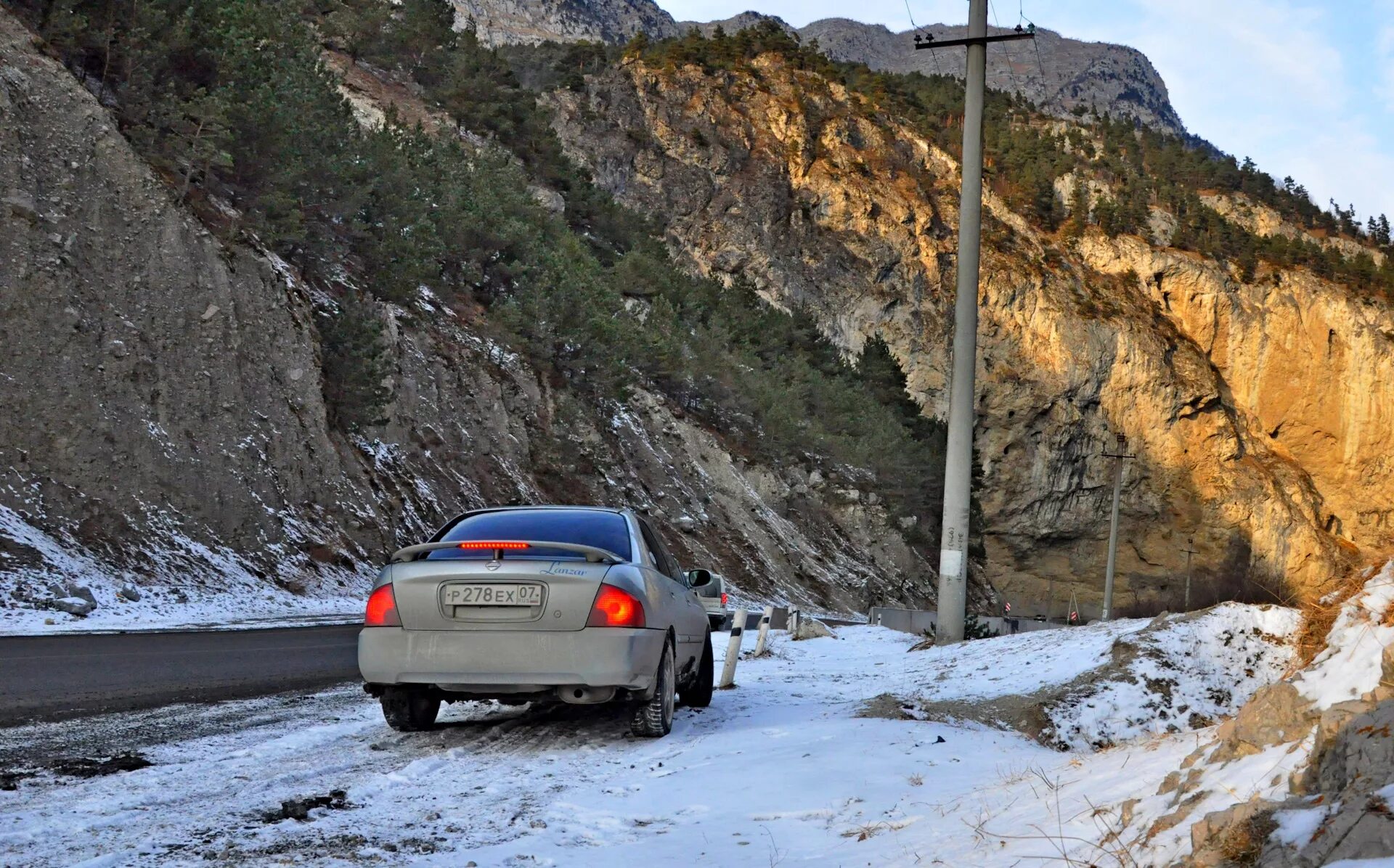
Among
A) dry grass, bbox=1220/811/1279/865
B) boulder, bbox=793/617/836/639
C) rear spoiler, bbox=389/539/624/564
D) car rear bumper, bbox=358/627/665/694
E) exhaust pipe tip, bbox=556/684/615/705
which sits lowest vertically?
boulder, bbox=793/617/836/639

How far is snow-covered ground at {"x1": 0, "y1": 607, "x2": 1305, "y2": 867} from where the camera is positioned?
457 centimetres

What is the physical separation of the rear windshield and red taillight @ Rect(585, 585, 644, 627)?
0.52 meters

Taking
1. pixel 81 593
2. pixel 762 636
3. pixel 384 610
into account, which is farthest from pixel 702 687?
pixel 81 593

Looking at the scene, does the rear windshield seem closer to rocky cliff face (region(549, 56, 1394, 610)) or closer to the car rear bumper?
the car rear bumper

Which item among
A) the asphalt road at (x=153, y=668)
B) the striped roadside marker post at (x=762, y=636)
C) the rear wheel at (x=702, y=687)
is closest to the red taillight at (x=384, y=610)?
the asphalt road at (x=153, y=668)

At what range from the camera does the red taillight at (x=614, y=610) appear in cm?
730

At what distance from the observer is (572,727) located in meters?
8.20

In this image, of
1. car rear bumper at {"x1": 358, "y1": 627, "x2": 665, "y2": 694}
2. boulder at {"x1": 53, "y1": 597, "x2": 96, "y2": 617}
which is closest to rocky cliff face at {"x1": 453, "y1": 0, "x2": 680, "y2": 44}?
boulder at {"x1": 53, "y1": 597, "x2": 96, "y2": 617}

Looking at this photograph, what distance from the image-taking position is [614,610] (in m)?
7.34

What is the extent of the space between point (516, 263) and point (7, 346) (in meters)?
22.7

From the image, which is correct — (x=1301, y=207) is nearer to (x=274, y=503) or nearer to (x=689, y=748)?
(x=274, y=503)

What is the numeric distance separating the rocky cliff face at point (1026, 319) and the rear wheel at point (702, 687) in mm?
75663

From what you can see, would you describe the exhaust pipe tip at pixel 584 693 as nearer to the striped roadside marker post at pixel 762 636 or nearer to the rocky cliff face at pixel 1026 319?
the striped roadside marker post at pixel 762 636

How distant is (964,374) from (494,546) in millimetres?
9704
